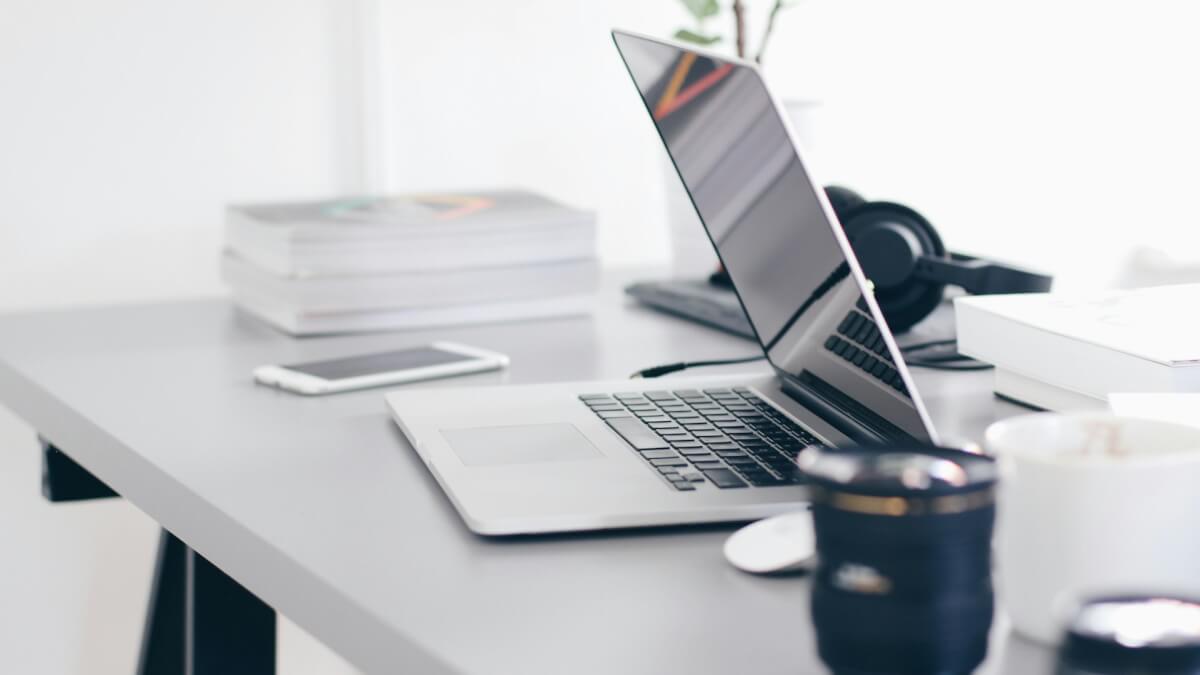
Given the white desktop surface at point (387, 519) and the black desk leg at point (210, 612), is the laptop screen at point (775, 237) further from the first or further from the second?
the black desk leg at point (210, 612)

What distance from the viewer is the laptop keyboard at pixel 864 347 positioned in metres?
0.66

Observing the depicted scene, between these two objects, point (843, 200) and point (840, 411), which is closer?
point (840, 411)

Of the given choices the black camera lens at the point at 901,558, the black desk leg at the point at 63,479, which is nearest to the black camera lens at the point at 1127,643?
the black camera lens at the point at 901,558

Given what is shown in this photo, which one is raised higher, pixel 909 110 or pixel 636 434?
pixel 909 110

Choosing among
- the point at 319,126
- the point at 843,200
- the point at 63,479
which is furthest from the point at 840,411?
the point at 319,126

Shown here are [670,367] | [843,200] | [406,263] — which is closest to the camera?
[670,367]

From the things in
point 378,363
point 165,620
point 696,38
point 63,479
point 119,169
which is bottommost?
point 165,620

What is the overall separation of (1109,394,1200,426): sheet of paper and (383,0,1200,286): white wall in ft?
2.57

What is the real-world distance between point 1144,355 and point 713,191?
273mm

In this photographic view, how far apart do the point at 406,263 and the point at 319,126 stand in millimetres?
466

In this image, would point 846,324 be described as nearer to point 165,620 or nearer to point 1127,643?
point 1127,643

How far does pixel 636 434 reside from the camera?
2.66 feet

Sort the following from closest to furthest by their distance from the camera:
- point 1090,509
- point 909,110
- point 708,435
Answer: point 1090,509 < point 708,435 < point 909,110

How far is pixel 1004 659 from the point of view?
503 millimetres
